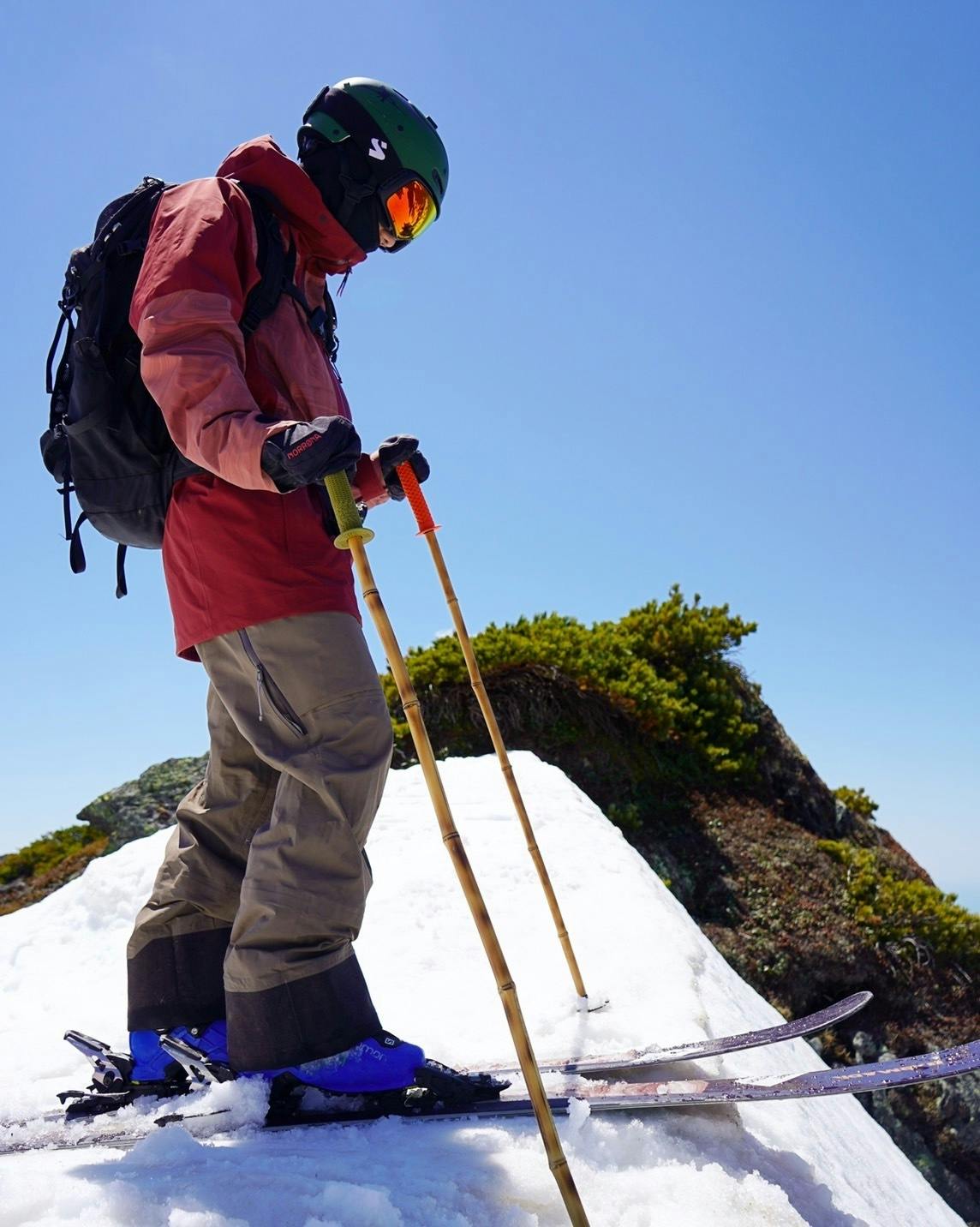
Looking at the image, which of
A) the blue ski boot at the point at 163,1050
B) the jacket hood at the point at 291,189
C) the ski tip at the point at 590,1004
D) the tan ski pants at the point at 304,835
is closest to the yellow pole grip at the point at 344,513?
the tan ski pants at the point at 304,835

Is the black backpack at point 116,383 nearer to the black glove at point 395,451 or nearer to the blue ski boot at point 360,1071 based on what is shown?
the black glove at point 395,451

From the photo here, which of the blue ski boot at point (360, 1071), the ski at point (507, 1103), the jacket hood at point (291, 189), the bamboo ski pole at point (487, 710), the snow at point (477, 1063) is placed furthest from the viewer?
the bamboo ski pole at point (487, 710)

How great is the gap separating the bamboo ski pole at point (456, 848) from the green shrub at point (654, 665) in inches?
248

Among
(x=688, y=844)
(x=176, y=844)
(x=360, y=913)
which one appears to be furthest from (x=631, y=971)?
(x=688, y=844)

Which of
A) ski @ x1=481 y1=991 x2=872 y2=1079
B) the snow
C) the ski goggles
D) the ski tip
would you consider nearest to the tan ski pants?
the snow

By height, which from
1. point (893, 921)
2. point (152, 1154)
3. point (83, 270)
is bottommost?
point (893, 921)

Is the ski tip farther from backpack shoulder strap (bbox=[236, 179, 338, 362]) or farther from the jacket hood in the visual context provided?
the jacket hood

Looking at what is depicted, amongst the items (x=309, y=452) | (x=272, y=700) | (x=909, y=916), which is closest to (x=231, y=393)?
(x=309, y=452)

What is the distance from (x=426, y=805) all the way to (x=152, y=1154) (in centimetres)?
378

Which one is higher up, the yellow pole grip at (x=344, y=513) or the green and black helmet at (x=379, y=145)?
the green and black helmet at (x=379, y=145)

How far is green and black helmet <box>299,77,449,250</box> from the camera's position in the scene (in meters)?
2.90

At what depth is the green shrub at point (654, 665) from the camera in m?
8.51

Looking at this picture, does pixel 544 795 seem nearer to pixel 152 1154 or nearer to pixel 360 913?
pixel 360 913

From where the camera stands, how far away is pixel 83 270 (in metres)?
2.58
